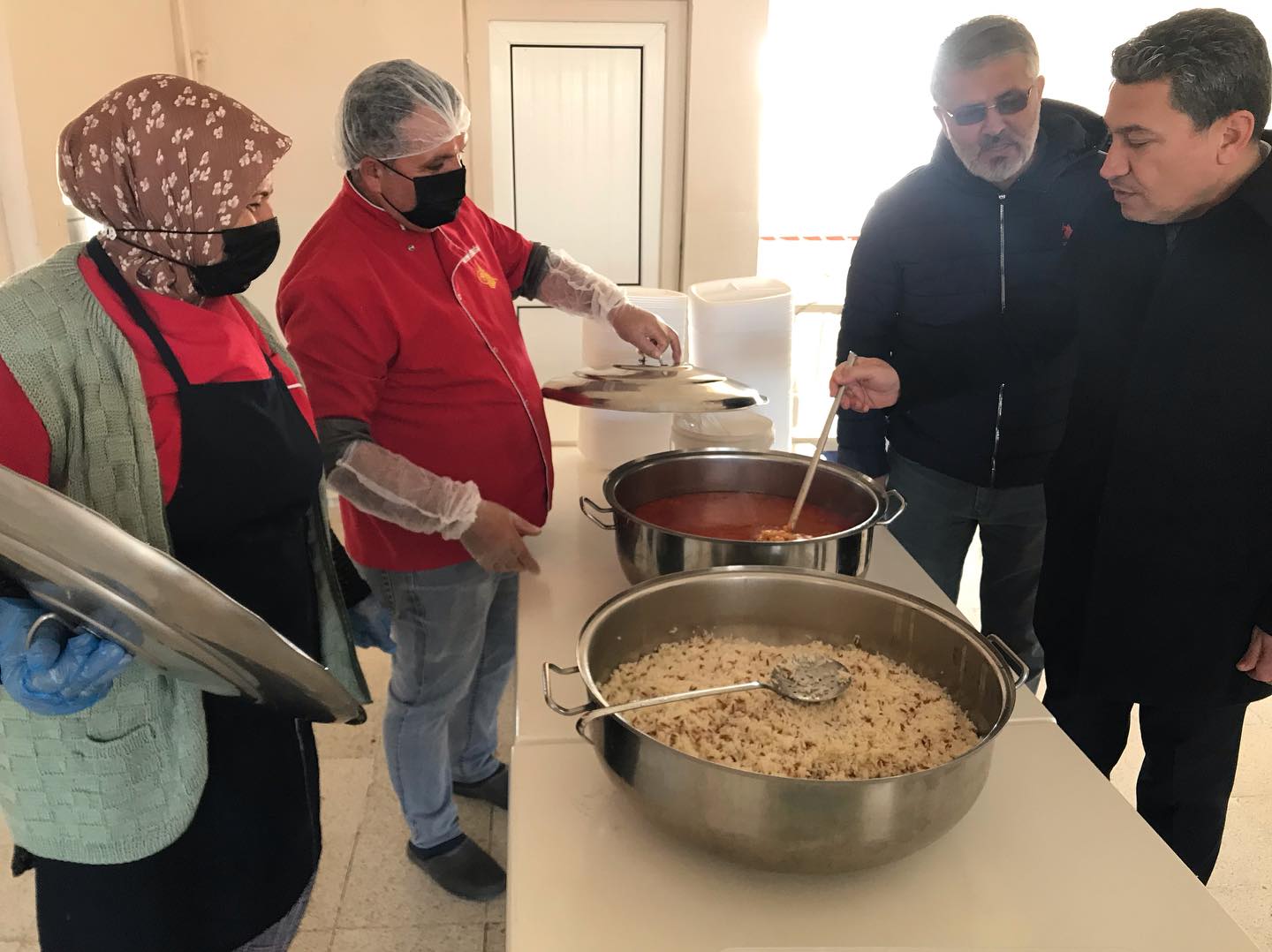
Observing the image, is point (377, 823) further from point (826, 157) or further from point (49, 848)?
point (826, 157)

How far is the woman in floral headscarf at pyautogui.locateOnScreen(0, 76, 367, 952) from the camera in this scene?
985mm

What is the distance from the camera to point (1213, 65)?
1242mm

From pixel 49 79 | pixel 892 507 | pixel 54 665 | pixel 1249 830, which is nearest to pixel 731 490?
pixel 892 507

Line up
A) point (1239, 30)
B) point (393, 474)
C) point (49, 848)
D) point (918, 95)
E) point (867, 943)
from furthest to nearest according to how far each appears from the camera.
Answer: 1. point (918, 95)
2. point (393, 474)
3. point (1239, 30)
4. point (49, 848)
5. point (867, 943)

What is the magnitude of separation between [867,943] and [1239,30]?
4.22 feet

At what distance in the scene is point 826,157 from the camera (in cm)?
381

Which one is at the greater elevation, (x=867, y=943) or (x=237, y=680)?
(x=237, y=680)

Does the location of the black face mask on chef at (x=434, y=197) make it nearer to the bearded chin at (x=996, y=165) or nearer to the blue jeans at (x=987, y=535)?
the bearded chin at (x=996, y=165)

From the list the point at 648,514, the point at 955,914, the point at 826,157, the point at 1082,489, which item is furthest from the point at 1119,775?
the point at 826,157

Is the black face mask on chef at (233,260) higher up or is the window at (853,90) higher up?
the window at (853,90)

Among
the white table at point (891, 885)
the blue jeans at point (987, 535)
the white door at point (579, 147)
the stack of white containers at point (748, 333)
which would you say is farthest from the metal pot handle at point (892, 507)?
the white door at point (579, 147)

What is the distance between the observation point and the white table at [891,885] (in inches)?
32.4

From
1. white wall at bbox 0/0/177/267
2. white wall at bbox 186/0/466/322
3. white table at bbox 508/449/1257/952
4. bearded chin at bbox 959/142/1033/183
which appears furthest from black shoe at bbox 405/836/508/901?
white wall at bbox 186/0/466/322

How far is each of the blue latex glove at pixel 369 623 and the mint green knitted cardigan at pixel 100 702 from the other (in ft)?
1.44
